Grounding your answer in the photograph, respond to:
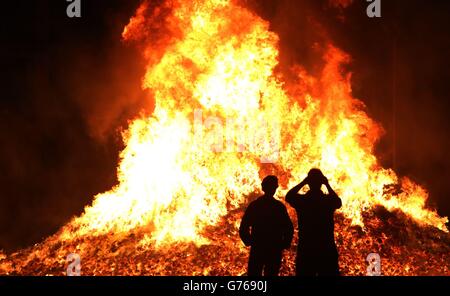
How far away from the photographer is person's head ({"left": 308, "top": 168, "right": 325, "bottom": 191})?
726 centimetres

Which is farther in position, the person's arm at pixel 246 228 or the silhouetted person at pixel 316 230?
the person's arm at pixel 246 228

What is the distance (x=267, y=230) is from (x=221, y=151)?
598 centimetres

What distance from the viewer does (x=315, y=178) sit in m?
7.28

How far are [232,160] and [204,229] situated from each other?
210cm

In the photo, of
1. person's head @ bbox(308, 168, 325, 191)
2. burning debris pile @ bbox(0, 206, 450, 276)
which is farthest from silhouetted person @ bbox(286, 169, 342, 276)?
burning debris pile @ bbox(0, 206, 450, 276)

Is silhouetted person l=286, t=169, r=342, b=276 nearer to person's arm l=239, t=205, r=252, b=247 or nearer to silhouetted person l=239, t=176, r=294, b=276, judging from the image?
silhouetted person l=239, t=176, r=294, b=276

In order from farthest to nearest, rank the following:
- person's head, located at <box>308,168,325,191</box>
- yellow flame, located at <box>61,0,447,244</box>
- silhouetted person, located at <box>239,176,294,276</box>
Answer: yellow flame, located at <box>61,0,447,244</box>
silhouetted person, located at <box>239,176,294,276</box>
person's head, located at <box>308,168,325,191</box>

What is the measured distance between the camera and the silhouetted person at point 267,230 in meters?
7.50

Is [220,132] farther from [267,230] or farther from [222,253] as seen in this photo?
[267,230]

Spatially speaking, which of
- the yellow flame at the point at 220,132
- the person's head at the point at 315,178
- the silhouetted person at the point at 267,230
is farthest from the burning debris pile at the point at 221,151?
the person's head at the point at 315,178

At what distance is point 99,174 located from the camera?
18234 millimetres

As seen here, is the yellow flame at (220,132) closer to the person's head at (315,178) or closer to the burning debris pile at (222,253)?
the burning debris pile at (222,253)
